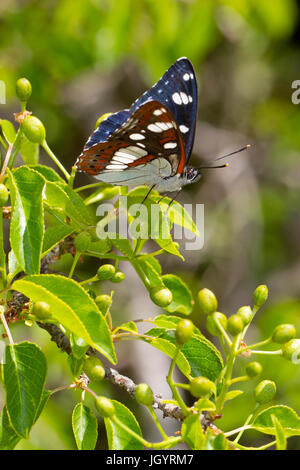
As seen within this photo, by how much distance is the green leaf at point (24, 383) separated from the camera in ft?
4.33

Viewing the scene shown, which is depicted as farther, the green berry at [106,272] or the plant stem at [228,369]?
the green berry at [106,272]

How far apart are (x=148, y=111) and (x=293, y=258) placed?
418 cm

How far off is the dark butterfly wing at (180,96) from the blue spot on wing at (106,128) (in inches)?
3.9

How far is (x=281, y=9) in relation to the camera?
3.70 metres

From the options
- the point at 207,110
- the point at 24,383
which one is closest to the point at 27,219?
the point at 24,383

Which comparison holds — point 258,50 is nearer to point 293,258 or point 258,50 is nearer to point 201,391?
point 293,258

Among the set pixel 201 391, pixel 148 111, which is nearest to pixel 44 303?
pixel 201 391

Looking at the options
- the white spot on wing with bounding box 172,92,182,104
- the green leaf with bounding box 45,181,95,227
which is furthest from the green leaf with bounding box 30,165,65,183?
the white spot on wing with bounding box 172,92,182,104

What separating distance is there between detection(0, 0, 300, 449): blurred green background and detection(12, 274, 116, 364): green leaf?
150 centimetres

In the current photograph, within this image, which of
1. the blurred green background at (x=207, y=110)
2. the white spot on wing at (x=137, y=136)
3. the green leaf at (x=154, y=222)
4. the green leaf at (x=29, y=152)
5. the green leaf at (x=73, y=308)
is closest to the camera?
the green leaf at (x=73, y=308)

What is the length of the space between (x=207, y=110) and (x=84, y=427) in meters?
5.39

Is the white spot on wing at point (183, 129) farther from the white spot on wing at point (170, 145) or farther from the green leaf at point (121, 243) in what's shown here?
the green leaf at point (121, 243)

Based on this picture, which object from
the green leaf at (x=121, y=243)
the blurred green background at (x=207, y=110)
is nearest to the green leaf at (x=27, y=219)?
the green leaf at (x=121, y=243)

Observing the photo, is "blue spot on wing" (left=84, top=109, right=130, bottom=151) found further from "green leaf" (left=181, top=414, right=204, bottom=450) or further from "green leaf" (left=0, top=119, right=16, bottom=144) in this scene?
"green leaf" (left=181, top=414, right=204, bottom=450)
